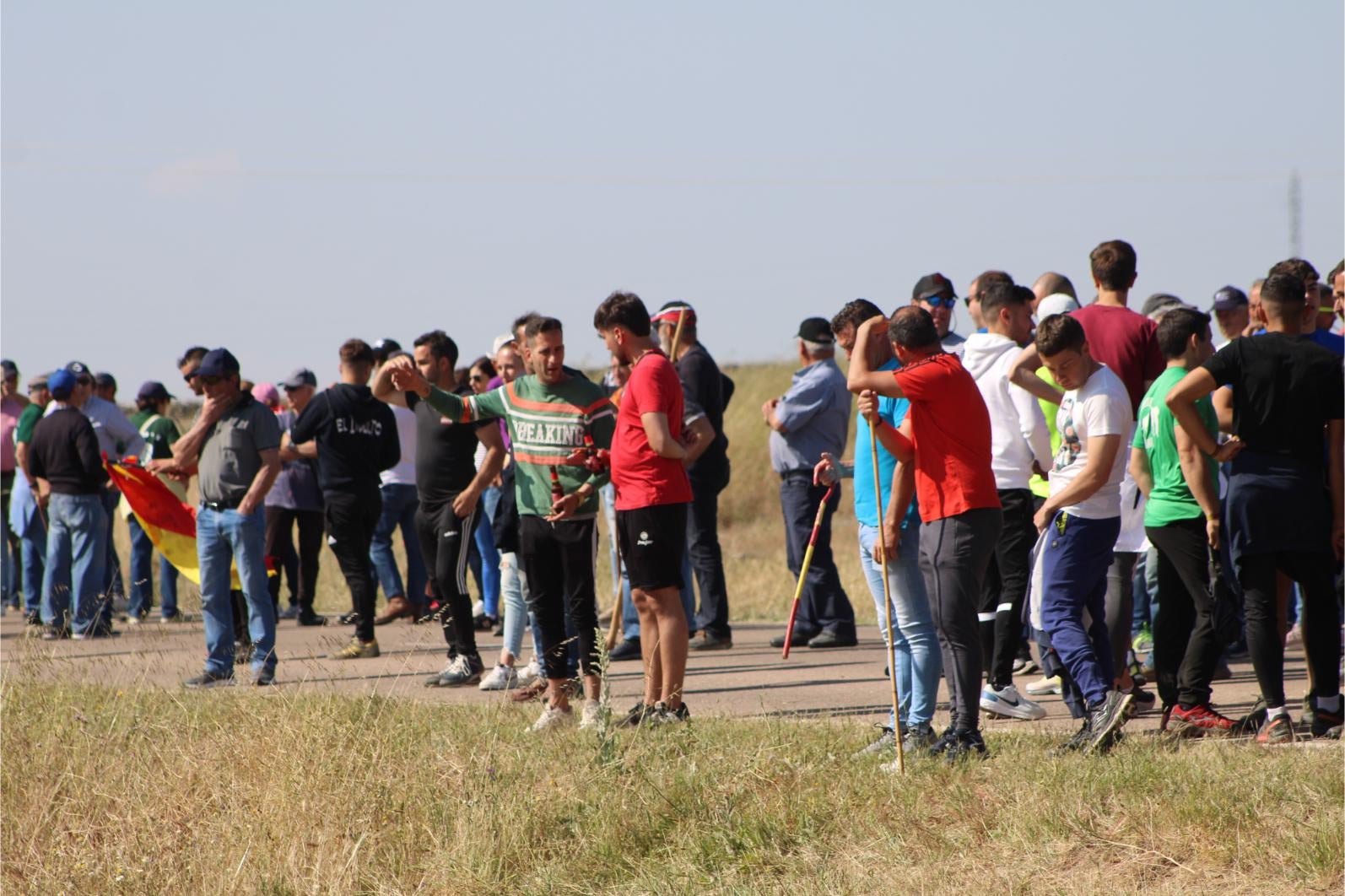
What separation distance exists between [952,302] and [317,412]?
4.50 meters

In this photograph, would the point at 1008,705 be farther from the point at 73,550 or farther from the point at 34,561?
the point at 34,561

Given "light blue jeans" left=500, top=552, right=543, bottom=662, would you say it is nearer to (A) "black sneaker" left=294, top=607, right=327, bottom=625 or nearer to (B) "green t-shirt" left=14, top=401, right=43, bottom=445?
(A) "black sneaker" left=294, top=607, right=327, bottom=625

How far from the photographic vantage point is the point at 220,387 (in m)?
9.38

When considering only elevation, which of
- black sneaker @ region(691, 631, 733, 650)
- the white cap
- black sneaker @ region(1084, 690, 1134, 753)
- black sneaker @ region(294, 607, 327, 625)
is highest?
the white cap

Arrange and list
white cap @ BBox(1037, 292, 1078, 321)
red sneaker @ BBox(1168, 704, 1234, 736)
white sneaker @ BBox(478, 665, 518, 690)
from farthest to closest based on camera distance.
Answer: white sneaker @ BBox(478, 665, 518, 690) → white cap @ BBox(1037, 292, 1078, 321) → red sneaker @ BBox(1168, 704, 1234, 736)

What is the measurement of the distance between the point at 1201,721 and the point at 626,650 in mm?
4478

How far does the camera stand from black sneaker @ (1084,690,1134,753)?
6.07 metres

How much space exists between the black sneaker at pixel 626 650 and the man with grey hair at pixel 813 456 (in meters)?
1.06

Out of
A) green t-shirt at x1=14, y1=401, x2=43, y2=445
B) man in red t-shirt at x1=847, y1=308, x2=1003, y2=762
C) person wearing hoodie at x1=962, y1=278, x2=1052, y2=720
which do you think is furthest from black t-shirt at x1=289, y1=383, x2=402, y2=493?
man in red t-shirt at x1=847, y1=308, x2=1003, y2=762

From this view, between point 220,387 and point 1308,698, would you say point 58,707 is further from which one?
point 1308,698

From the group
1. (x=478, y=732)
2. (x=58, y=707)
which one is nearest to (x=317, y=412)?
(x=58, y=707)

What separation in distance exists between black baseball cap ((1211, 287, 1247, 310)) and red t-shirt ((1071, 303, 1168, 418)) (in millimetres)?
1543

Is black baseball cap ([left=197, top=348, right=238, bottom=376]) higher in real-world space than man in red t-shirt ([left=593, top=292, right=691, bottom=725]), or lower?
higher

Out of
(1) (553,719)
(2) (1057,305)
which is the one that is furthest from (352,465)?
(2) (1057,305)
